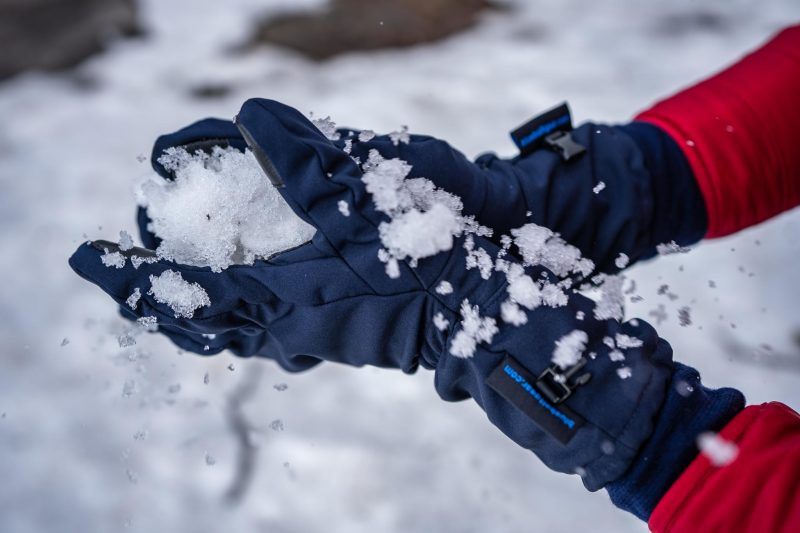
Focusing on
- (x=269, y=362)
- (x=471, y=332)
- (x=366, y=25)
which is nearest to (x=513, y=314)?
(x=471, y=332)

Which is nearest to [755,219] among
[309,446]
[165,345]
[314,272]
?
[314,272]

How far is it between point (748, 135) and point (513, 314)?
43 centimetres

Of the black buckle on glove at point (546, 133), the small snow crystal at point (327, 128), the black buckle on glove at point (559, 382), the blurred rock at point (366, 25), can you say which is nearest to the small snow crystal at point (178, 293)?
the small snow crystal at point (327, 128)

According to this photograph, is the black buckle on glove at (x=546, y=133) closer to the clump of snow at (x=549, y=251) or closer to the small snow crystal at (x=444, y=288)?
the clump of snow at (x=549, y=251)

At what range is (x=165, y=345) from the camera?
3.37ft

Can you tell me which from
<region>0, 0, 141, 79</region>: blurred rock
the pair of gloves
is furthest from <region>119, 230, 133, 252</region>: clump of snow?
<region>0, 0, 141, 79</region>: blurred rock

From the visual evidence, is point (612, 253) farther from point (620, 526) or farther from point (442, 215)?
point (620, 526)

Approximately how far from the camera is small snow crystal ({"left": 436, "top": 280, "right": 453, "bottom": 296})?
0.58m

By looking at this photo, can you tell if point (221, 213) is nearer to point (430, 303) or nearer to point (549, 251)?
point (430, 303)

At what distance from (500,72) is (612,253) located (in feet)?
2.06

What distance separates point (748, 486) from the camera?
0.49 metres

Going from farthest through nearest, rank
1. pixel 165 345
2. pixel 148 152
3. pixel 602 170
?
pixel 148 152
pixel 165 345
pixel 602 170

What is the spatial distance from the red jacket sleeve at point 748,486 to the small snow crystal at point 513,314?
186 mm

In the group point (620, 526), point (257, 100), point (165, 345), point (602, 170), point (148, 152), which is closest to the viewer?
point (257, 100)
